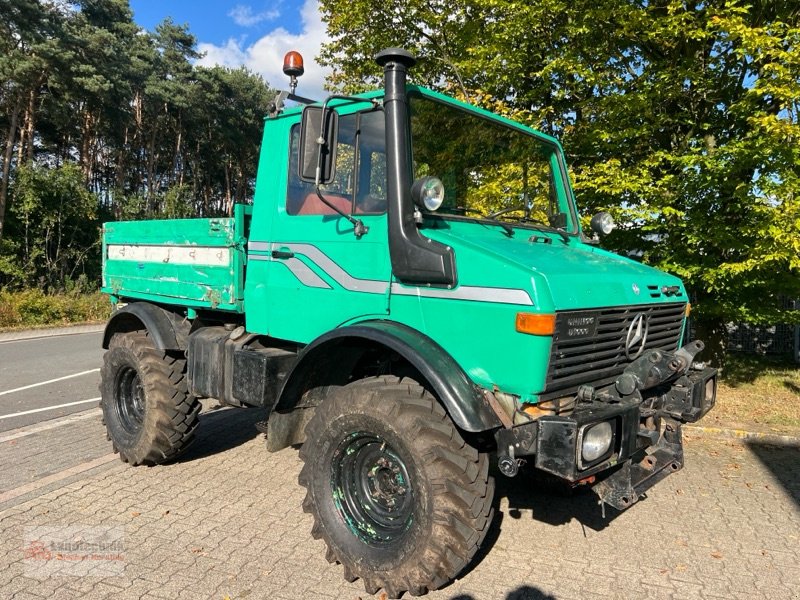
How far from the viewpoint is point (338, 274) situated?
3.40 metres

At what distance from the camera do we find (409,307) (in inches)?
121

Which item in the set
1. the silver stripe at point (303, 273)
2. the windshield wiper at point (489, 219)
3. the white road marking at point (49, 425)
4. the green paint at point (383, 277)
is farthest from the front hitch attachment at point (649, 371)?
the white road marking at point (49, 425)

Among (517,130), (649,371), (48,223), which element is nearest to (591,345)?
(649,371)

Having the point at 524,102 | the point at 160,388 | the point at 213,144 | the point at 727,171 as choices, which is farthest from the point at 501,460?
the point at 213,144

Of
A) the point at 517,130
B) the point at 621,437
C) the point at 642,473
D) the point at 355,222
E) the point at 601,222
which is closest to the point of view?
the point at 621,437

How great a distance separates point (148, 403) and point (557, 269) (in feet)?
11.4

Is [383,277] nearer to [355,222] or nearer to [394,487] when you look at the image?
[355,222]

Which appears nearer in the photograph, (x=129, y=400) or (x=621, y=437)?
(x=621, y=437)

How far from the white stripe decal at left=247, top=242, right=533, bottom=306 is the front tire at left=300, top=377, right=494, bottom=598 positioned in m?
0.51

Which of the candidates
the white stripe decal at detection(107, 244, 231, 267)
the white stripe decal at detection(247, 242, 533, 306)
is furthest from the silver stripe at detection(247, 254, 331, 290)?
the white stripe decal at detection(107, 244, 231, 267)

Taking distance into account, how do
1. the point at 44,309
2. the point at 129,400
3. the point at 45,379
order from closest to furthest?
the point at 129,400
the point at 45,379
the point at 44,309

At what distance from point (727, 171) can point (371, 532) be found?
506 centimetres

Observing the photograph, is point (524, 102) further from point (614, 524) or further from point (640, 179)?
point (614, 524)

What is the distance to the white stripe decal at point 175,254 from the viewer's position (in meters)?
4.18
